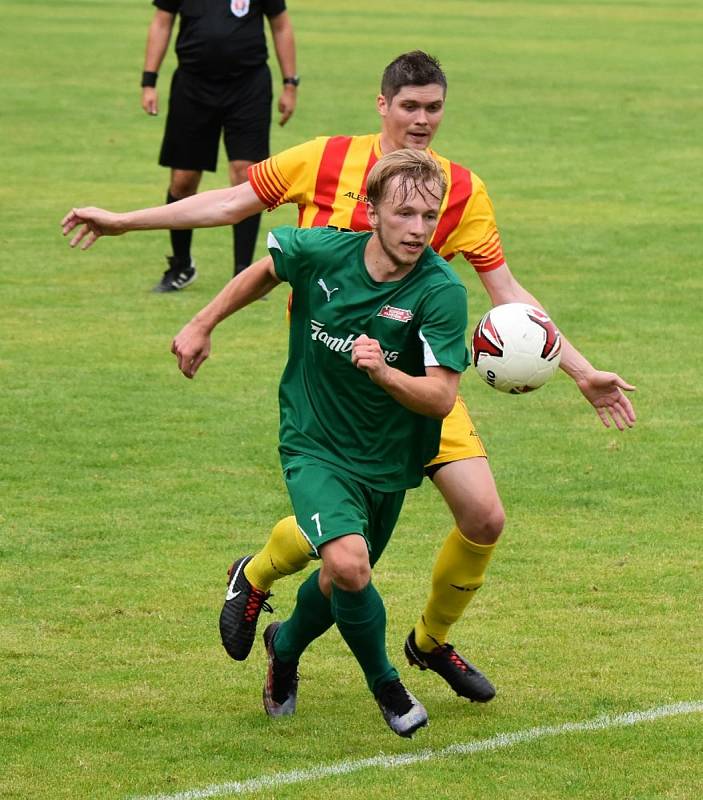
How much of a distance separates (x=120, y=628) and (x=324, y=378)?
5.48 ft

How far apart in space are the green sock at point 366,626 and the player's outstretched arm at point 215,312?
1.05 metres

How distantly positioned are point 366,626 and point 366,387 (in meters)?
0.77

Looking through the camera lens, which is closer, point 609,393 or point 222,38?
point 609,393

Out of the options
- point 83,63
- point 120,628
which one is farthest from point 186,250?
point 83,63

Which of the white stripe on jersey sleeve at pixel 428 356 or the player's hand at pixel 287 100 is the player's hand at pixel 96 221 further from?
the player's hand at pixel 287 100

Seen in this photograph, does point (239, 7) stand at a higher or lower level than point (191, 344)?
lower

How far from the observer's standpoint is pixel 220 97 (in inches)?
504

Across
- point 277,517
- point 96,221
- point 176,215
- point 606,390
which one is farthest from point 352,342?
point 277,517

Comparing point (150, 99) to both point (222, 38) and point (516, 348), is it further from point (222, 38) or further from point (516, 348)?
point (516, 348)

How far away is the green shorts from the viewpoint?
5293 mm

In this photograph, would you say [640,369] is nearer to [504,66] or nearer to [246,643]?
[246,643]

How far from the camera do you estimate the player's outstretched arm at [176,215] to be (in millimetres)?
6285

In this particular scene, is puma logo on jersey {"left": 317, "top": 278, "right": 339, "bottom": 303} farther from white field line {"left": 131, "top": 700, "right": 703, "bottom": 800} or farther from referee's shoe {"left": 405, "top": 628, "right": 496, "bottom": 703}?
white field line {"left": 131, "top": 700, "right": 703, "bottom": 800}

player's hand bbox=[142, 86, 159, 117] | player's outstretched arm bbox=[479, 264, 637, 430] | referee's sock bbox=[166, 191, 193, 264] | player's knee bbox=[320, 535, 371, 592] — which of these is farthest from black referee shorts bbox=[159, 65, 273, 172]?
player's knee bbox=[320, 535, 371, 592]
